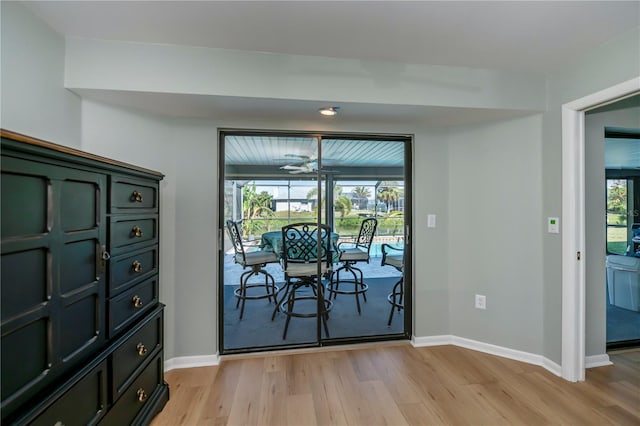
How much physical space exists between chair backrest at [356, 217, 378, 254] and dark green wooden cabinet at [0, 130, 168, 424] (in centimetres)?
237

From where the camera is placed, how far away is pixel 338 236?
11.0 ft

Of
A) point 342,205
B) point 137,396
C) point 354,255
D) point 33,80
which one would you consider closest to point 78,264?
point 137,396

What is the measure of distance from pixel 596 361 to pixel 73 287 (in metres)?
3.59

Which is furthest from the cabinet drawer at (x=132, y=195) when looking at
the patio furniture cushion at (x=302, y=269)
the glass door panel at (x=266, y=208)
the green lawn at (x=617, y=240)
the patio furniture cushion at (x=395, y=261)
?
the green lawn at (x=617, y=240)

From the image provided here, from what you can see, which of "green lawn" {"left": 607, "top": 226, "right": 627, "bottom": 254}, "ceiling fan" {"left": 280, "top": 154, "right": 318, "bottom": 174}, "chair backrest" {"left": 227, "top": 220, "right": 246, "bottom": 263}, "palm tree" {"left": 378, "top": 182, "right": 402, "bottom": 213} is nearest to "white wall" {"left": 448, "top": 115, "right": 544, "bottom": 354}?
"palm tree" {"left": 378, "top": 182, "right": 402, "bottom": 213}

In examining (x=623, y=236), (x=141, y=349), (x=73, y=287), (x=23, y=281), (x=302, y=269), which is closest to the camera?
(x=23, y=281)

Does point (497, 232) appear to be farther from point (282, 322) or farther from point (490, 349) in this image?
point (282, 322)

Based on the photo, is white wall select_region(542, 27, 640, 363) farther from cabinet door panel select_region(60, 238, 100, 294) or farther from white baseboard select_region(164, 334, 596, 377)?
cabinet door panel select_region(60, 238, 100, 294)

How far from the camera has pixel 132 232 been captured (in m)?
1.55

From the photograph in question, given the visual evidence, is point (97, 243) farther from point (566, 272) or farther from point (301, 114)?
point (566, 272)

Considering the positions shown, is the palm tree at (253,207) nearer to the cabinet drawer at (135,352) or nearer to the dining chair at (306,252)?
the dining chair at (306,252)

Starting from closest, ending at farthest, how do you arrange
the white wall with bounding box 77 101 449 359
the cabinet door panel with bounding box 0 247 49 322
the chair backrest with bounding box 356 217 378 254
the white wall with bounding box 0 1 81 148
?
the cabinet door panel with bounding box 0 247 49 322
the white wall with bounding box 0 1 81 148
the white wall with bounding box 77 101 449 359
the chair backrest with bounding box 356 217 378 254

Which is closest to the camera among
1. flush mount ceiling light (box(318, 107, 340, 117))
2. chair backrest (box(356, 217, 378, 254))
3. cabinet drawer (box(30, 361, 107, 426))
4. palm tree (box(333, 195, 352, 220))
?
cabinet drawer (box(30, 361, 107, 426))

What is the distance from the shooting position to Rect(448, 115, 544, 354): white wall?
2.35 metres
